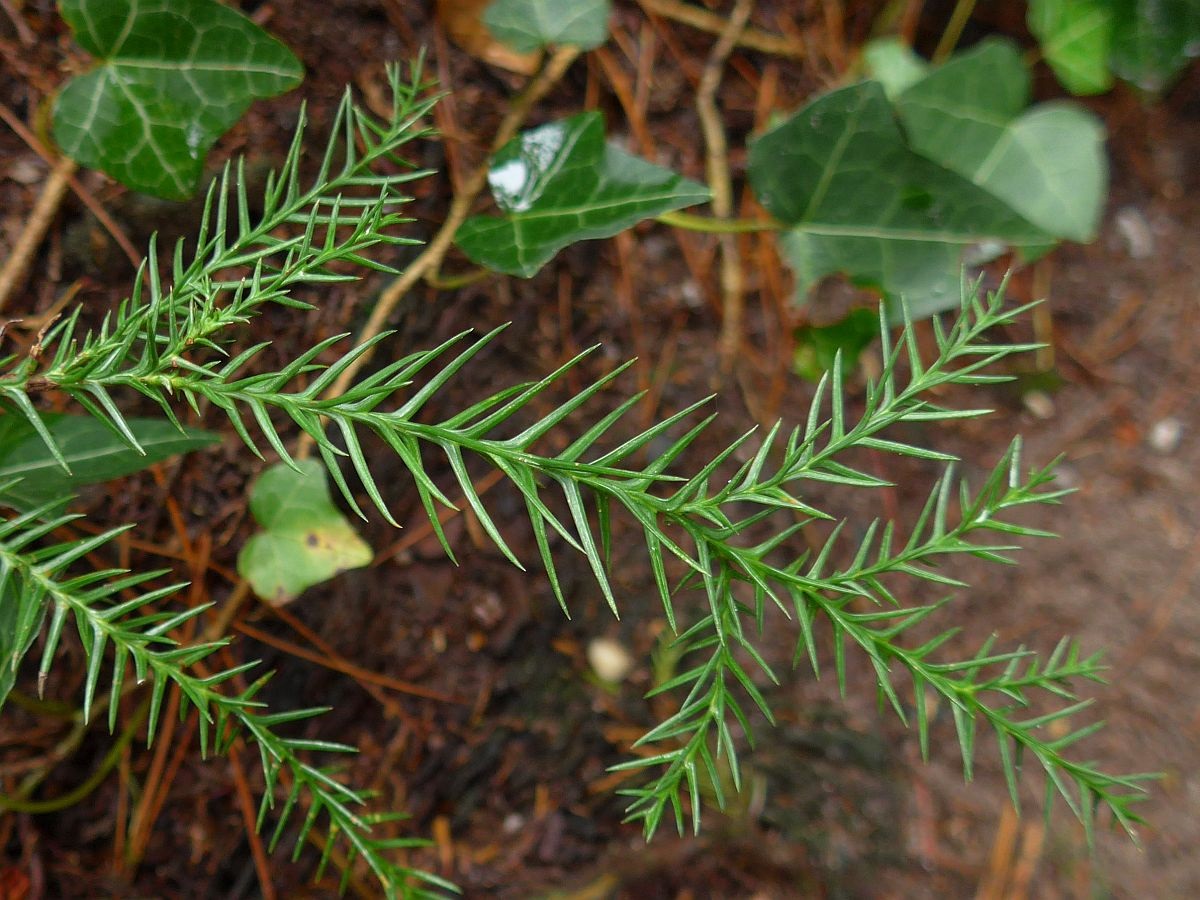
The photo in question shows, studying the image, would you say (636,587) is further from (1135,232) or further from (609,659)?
(1135,232)

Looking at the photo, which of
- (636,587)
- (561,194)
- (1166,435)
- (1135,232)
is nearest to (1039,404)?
(1166,435)

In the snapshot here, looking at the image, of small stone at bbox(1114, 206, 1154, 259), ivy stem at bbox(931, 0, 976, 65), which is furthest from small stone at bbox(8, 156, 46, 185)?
small stone at bbox(1114, 206, 1154, 259)

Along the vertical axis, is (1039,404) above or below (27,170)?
below

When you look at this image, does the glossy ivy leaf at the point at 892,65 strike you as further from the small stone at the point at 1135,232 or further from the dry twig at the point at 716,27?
the small stone at the point at 1135,232

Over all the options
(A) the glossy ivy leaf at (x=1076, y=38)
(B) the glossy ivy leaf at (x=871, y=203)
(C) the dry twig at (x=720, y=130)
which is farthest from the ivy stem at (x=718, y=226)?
(A) the glossy ivy leaf at (x=1076, y=38)

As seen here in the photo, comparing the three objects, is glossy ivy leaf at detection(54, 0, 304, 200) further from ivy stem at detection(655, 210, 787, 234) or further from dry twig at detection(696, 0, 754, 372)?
dry twig at detection(696, 0, 754, 372)

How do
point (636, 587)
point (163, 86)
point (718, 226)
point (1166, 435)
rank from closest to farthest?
point (163, 86) < point (718, 226) < point (636, 587) < point (1166, 435)
